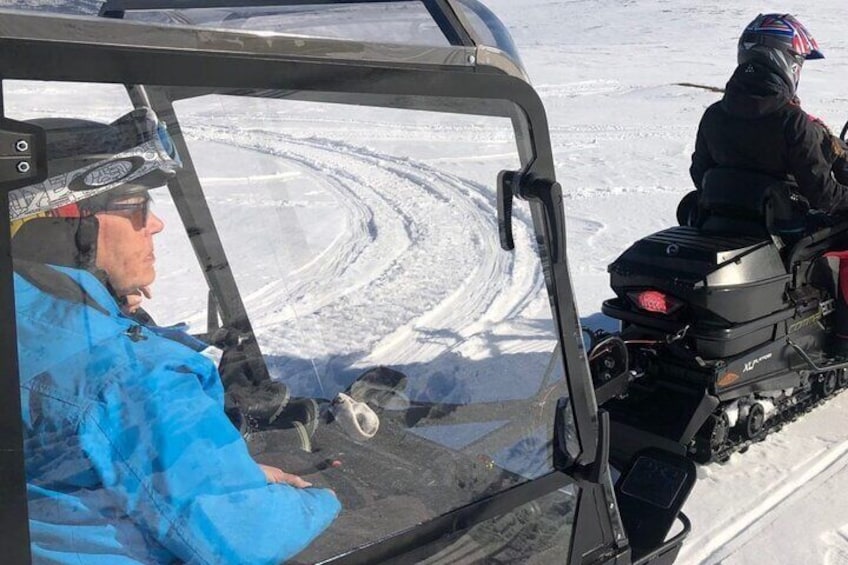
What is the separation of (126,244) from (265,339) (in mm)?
590

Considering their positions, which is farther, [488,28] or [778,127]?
[778,127]

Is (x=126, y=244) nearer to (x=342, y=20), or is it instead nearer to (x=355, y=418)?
(x=342, y=20)

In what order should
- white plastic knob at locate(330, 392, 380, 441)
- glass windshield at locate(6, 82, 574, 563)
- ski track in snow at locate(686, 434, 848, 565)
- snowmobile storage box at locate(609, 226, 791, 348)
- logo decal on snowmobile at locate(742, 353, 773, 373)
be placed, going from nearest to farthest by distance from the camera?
glass windshield at locate(6, 82, 574, 563), white plastic knob at locate(330, 392, 380, 441), ski track in snow at locate(686, 434, 848, 565), snowmobile storage box at locate(609, 226, 791, 348), logo decal on snowmobile at locate(742, 353, 773, 373)

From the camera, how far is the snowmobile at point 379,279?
1513mm

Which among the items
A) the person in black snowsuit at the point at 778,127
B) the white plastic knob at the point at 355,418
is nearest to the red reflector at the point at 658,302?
the person in black snowsuit at the point at 778,127

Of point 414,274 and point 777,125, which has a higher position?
point 414,274

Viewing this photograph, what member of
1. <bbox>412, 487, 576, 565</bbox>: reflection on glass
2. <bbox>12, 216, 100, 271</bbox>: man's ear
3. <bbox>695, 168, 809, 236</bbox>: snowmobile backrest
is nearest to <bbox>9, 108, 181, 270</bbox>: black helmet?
<bbox>12, 216, 100, 271</bbox>: man's ear

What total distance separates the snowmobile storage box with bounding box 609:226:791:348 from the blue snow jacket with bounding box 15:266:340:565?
2.49m

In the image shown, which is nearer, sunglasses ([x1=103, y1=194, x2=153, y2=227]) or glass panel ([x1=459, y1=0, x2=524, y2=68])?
sunglasses ([x1=103, y1=194, x2=153, y2=227])

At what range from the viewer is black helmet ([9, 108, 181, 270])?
4.66 ft

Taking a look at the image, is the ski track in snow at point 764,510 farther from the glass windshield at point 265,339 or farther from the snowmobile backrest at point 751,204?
the glass windshield at point 265,339

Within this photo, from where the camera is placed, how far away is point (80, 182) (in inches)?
60.2

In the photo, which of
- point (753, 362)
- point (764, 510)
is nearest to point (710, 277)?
point (753, 362)

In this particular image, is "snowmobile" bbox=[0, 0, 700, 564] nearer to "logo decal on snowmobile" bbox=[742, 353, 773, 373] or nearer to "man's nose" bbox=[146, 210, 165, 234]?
"man's nose" bbox=[146, 210, 165, 234]
